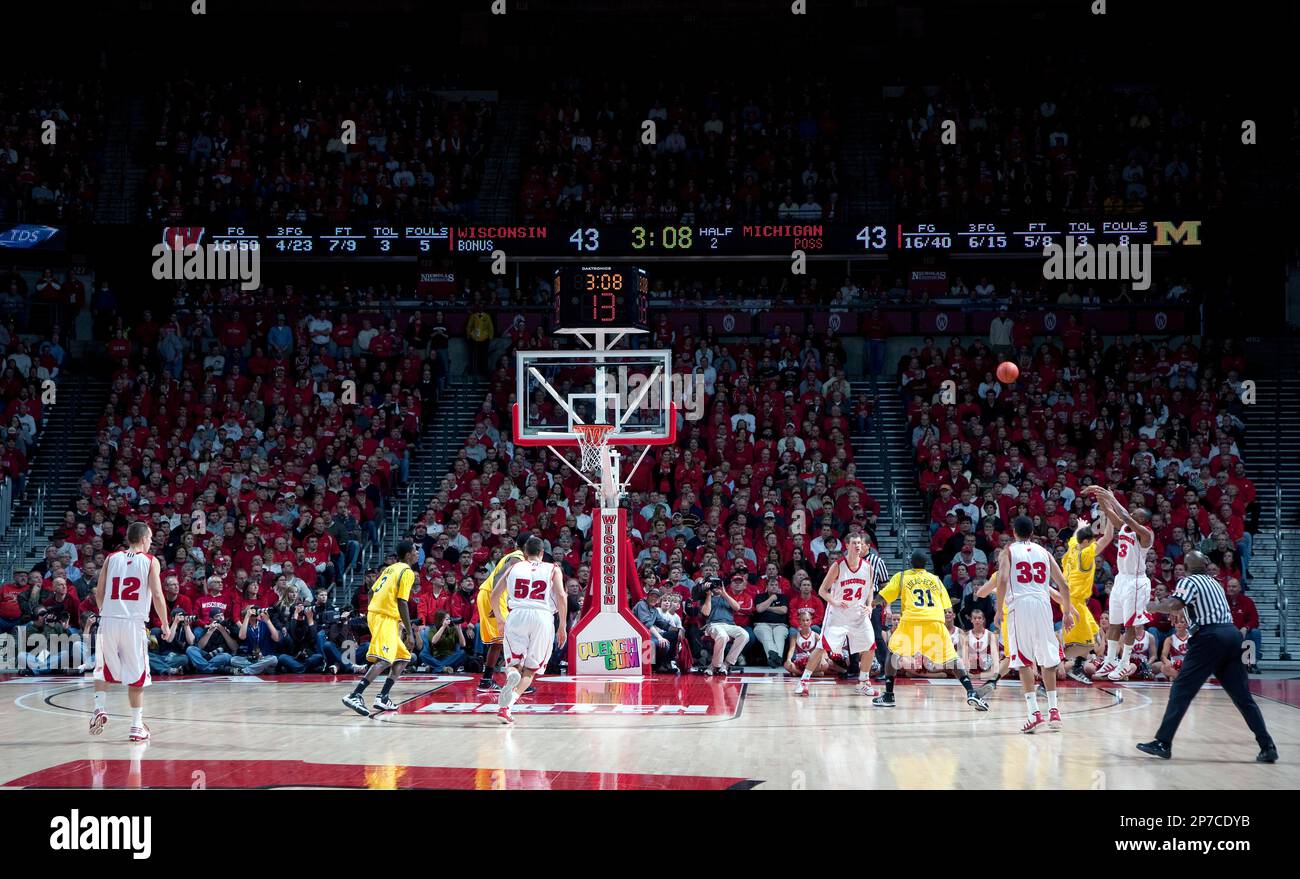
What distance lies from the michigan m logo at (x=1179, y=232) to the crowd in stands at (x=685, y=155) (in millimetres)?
5778

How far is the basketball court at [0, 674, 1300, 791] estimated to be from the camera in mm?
9547

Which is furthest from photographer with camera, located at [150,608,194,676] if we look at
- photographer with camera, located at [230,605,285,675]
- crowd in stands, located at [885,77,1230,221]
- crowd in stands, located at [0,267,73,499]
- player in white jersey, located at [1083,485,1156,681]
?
crowd in stands, located at [885,77,1230,221]

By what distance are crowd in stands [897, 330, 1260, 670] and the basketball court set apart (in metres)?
2.69

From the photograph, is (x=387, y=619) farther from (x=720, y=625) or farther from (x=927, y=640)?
(x=720, y=625)

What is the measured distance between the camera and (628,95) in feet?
97.7

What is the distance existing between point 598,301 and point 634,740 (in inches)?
258

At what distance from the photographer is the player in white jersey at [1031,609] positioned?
11.9 m

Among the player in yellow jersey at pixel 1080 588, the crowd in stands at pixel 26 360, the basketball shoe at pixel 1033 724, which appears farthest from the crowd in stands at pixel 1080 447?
the crowd in stands at pixel 26 360

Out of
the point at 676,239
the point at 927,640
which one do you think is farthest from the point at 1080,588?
the point at 676,239

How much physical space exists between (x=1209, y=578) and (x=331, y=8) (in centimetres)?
2590

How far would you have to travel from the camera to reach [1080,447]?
2217 cm

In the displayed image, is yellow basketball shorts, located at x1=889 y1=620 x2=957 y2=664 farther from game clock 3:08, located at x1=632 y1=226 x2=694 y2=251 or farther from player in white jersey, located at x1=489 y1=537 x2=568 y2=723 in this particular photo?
game clock 3:08, located at x1=632 y1=226 x2=694 y2=251
